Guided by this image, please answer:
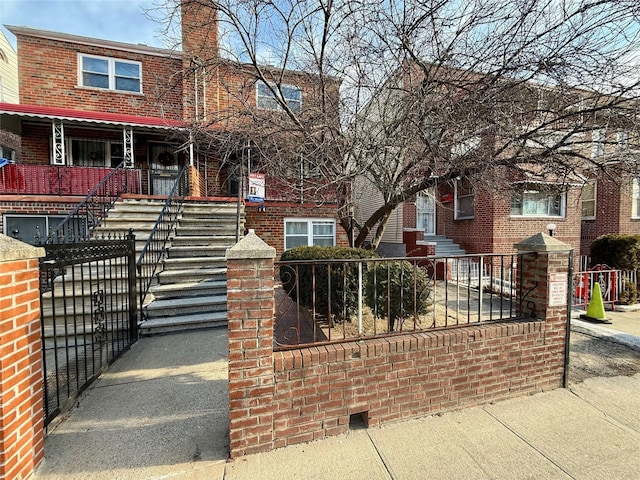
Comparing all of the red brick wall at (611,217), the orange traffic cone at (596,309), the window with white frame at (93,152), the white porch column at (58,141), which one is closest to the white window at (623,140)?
the orange traffic cone at (596,309)

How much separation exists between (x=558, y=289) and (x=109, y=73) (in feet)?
46.4

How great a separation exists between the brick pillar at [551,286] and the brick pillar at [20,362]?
4.49m

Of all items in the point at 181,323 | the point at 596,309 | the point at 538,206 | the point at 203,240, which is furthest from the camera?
the point at 538,206

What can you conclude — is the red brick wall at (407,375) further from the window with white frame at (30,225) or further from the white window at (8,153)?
the white window at (8,153)

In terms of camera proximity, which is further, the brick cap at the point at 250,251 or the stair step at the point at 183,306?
the stair step at the point at 183,306

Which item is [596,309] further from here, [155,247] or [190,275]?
[155,247]

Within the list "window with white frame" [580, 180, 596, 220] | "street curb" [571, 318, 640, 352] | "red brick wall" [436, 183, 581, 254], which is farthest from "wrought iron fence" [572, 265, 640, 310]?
"window with white frame" [580, 180, 596, 220]

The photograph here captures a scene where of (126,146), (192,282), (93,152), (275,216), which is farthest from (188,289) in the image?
(93,152)

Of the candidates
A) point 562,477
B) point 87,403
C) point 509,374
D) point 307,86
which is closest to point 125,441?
point 87,403

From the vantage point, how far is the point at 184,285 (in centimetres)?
557

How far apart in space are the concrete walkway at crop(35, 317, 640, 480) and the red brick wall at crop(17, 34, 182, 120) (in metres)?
9.93

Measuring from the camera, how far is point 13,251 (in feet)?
6.65

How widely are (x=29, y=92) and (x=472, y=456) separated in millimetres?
14788

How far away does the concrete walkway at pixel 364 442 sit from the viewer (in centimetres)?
222
